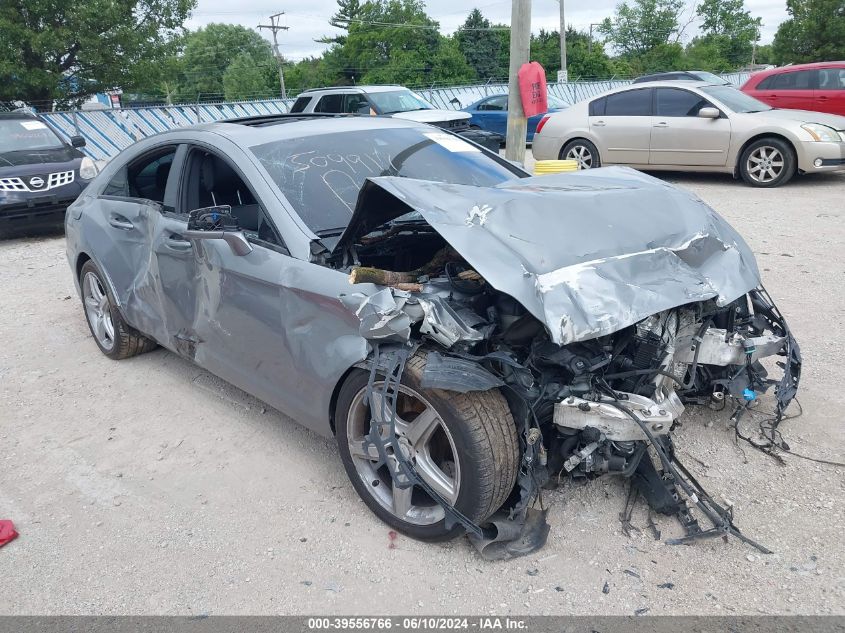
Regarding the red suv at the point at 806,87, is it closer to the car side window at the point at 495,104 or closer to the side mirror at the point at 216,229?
the car side window at the point at 495,104

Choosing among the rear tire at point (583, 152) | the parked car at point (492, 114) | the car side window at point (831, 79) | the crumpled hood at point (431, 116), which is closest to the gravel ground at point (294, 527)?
the rear tire at point (583, 152)

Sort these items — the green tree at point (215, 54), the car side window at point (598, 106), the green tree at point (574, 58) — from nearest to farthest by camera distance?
1. the car side window at point (598, 106)
2. the green tree at point (574, 58)
3. the green tree at point (215, 54)

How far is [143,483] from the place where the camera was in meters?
3.41

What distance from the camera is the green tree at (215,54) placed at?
77562 mm

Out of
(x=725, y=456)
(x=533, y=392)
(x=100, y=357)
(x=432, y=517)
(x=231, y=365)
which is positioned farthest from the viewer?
(x=100, y=357)

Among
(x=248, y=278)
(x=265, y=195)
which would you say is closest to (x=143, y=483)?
(x=248, y=278)

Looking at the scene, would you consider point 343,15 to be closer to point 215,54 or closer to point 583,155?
point 215,54

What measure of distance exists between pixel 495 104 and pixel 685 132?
28.0 ft

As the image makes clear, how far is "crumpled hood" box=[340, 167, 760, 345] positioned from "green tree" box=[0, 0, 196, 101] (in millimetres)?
Answer: 21266

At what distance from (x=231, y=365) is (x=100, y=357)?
2036 millimetres

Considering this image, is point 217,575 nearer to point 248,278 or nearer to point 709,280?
point 248,278

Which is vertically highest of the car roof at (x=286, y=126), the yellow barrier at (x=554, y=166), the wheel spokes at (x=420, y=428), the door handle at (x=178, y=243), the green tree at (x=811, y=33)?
the green tree at (x=811, y=33)

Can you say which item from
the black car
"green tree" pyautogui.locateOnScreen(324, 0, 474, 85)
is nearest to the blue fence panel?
the black car

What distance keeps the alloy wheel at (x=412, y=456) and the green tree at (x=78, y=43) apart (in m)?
21.4
